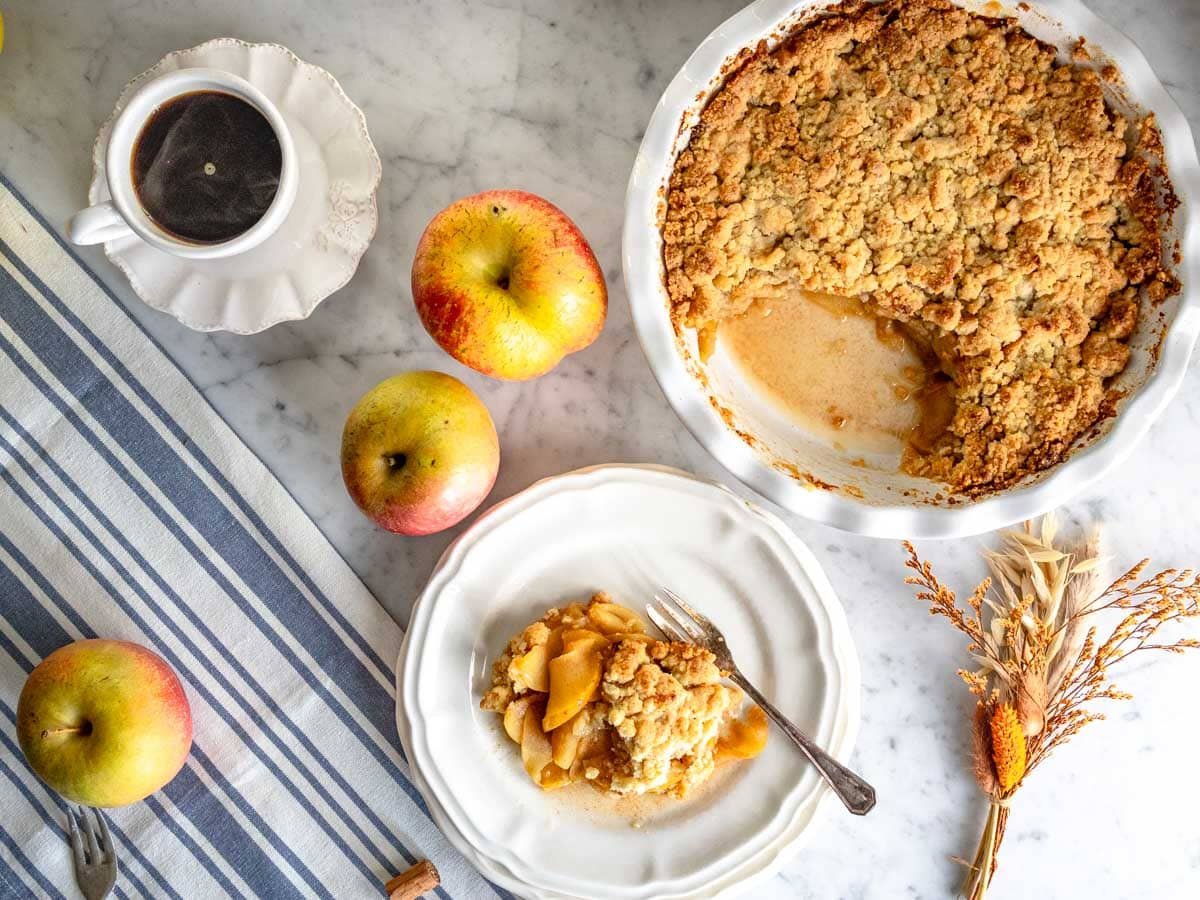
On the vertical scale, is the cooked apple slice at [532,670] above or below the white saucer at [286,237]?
below

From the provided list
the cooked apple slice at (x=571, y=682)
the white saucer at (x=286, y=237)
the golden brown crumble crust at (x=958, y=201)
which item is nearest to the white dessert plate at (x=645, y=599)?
the cooked apple slice at (x=571, y=682)

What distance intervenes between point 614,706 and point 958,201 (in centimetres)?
79

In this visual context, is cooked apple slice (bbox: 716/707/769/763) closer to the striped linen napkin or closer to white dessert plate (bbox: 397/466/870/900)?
white dessert plate (bbox: 397/466/870/900)

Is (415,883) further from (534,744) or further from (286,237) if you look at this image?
(286,237)

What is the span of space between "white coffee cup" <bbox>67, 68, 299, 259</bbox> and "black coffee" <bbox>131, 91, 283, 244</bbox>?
0.04ft

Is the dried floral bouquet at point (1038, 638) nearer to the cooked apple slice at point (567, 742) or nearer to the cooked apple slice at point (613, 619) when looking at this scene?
the cooked apple slice at point (613, 619)

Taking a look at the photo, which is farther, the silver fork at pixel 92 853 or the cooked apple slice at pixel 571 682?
the silver fork at pixel 92 853

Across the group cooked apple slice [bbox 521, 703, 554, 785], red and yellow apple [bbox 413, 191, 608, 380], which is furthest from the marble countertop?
cooked apple slice [bbox 521, 703, 554, 785]

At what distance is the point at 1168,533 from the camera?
1501 millimetres

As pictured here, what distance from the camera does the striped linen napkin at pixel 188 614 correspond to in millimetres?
1514

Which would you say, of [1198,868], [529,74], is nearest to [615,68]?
[529,74]

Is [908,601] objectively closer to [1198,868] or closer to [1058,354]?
[1058,354]

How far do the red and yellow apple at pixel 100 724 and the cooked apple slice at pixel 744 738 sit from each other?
75 centimetres

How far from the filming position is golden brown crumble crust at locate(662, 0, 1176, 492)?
4.31 feet
